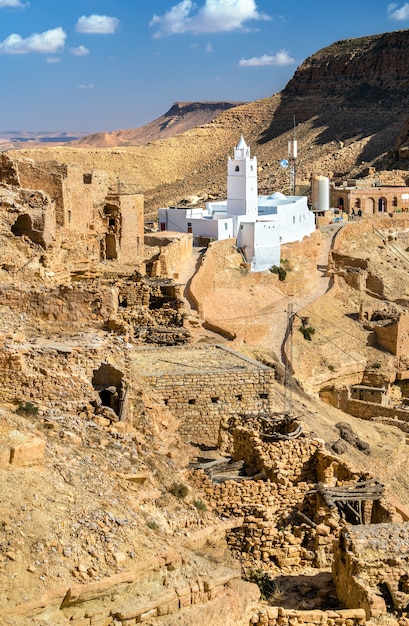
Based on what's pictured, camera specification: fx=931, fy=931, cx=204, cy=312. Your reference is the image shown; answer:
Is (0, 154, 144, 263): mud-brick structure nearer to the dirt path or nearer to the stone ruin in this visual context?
the dirt path

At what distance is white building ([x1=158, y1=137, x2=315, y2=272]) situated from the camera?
35.4 metres

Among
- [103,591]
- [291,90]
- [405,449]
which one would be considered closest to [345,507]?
[103,591]

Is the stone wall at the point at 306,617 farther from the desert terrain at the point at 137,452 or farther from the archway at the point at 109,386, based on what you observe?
the archway at the point at 109,386

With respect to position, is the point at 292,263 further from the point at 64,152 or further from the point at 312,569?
the point at 64,152

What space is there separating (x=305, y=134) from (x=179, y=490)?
282ft

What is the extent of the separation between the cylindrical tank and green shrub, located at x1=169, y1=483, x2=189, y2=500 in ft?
→ 138

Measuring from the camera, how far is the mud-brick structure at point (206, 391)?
10945mm

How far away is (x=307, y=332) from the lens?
1089 inches

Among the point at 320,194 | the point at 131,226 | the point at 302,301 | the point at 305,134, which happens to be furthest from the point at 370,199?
the point at 305,134

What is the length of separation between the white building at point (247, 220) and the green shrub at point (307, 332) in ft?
22.1

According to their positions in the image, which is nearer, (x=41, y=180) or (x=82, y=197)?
(x=41, y=180)

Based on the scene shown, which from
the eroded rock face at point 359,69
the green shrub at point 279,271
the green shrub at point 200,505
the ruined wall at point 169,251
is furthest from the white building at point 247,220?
the eroded rock face at point 359,69

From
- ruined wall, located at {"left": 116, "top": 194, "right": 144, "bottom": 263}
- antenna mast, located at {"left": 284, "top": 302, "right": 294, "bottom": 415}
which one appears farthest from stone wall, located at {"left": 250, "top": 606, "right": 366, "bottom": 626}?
ruined wall, located at {"left": 116, "top": 194, "right": 144, "bottom": 263}

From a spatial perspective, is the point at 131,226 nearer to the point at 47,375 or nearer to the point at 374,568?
the point at 47,375
